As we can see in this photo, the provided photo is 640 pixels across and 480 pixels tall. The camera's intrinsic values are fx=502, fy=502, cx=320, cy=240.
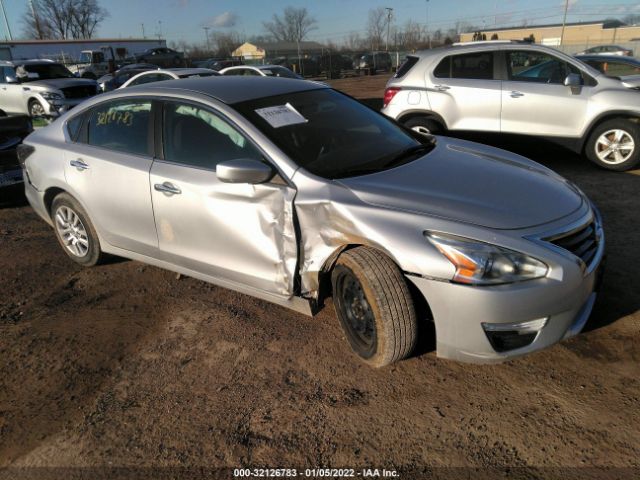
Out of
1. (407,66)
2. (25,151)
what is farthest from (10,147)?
(407,66)

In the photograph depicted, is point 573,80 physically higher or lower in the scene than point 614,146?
higher

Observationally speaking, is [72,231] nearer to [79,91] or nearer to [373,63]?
[79,91]

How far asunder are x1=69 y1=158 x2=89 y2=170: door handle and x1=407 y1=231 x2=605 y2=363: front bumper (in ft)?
9.50

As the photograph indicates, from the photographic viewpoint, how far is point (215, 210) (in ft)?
10.7

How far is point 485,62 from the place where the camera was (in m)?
7.09

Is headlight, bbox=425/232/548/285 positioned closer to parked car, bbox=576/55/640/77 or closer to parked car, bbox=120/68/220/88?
parked car, bbox=576/55/640/77

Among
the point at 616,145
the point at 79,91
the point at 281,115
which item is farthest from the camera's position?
the point at 79,91

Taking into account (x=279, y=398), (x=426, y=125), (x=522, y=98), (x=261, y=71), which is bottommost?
(x=279, y=398)

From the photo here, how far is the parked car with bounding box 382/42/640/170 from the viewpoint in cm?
655

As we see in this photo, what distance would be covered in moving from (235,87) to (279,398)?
2.21m

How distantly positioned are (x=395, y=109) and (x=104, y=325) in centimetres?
533

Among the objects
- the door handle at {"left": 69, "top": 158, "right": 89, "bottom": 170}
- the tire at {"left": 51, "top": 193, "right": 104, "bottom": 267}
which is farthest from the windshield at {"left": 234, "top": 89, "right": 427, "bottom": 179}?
the tire at {"left": 51, "top": 193, "right": 104, "bottom": 267}

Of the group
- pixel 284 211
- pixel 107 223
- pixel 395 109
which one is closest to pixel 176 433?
pixel 284 211

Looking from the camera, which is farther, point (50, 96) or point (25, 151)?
point (50, 96)
